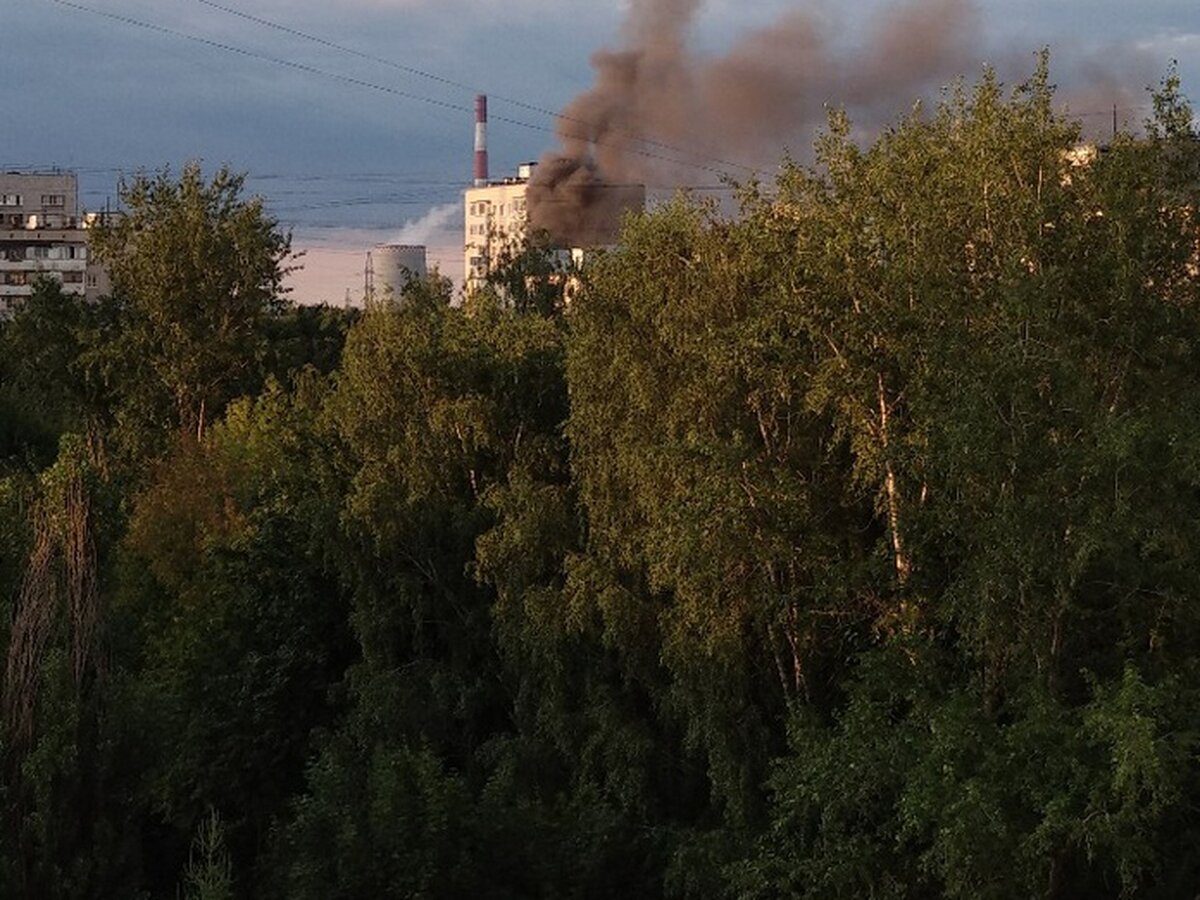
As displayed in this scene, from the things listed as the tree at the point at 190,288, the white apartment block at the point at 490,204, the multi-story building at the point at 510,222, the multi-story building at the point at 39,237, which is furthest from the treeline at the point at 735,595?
the multi-story building at the point at 39,237

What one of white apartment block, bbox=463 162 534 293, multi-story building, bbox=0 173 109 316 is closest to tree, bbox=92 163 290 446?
white apartment block, bbox=463 162 534 293

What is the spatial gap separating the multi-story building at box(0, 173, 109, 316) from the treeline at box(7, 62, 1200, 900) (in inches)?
3575

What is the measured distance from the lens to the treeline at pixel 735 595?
21.6 meters

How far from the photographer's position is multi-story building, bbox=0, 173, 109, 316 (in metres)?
123

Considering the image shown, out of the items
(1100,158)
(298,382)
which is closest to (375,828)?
(1100,158)

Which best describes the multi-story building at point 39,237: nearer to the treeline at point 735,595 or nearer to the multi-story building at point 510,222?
the multi-story building at point 510,222

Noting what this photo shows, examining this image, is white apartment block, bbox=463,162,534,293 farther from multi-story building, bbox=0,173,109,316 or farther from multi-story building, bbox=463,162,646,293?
multi-story building, bbox=0,173,109,316

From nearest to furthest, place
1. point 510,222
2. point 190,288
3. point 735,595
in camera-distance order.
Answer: point 735,595 → point 190,288 → point 510,222

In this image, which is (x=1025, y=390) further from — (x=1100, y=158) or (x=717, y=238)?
(x=717, y=238)

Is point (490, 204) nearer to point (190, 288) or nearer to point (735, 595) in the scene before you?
point (190, 288)

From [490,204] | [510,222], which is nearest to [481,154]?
[490,204]

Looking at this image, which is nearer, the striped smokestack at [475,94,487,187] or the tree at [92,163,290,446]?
the tree at [92,163,290,446]

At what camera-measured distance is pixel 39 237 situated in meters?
124

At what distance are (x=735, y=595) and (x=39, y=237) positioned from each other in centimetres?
10795
